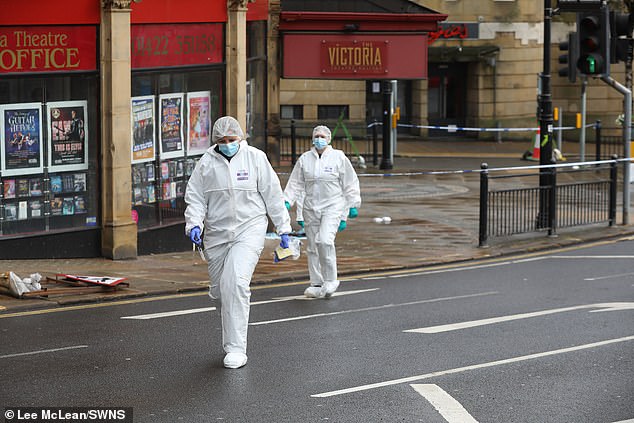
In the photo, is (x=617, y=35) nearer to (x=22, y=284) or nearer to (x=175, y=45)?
(x=175, y=45)

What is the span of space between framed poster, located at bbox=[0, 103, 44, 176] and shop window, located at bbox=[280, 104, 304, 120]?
24581mm

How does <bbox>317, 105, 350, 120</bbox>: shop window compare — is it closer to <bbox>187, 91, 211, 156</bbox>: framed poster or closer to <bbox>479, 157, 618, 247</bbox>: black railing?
<bbox>479, 157, 618, 247</bbox>: black railing

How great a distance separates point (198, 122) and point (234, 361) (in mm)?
9034

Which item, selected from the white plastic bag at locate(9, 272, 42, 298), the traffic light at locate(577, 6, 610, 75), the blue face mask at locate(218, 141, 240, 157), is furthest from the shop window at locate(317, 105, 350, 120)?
the blue face mask at locate(218, 141, 240, 157)

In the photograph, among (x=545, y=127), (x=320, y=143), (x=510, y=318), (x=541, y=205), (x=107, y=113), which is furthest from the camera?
(x=545, y=127)

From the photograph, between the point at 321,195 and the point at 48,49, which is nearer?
the point at 321,195

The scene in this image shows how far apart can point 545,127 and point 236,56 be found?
557cm

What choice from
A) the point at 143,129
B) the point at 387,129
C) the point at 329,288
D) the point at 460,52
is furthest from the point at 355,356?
the point at 460,52

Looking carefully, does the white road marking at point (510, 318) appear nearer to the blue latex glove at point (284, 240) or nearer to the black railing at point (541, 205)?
the blue latex glove at point (284, 240)

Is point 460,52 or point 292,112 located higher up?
point 460,52

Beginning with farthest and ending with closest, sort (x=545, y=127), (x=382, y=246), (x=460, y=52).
Answer: (x=460, y=52)
(x=545, y=127)
(x=382, y=246)

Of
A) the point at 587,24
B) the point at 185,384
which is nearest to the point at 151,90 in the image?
the point at 587,24

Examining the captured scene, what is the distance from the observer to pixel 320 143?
14562 mm

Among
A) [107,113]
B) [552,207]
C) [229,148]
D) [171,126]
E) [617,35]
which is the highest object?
[617,35]
